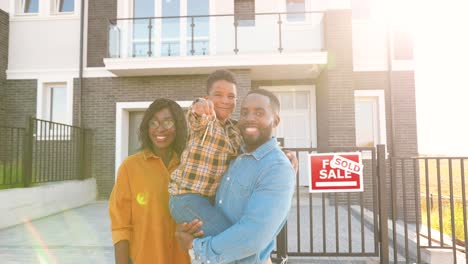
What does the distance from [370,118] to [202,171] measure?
9334 millimetres

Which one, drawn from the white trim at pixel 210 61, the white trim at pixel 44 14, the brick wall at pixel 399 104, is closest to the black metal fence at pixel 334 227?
the brick wall at pixel 399 104

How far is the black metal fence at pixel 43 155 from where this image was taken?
275 inches

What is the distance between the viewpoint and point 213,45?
909 cm

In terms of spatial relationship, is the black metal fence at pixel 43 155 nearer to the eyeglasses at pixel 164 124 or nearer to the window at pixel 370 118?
the eyeglasses at pixel 164 124

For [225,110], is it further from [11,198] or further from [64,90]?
[64,90]

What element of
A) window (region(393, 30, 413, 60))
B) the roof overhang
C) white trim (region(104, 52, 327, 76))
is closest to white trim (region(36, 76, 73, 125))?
the roof overhang

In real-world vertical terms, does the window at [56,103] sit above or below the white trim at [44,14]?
below

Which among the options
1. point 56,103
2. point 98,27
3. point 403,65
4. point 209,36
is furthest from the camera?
point 56,103

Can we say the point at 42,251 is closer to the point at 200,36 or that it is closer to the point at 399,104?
the point at 200,36

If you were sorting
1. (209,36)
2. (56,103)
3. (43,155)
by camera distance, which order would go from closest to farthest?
(43,155)
(209,36)
(56,103)

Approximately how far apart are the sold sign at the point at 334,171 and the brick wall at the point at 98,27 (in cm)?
826

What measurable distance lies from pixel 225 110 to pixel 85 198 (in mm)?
8520

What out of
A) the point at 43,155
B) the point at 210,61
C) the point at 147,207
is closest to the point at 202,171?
the point at 147,207

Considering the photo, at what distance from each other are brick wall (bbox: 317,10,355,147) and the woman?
290 inches
